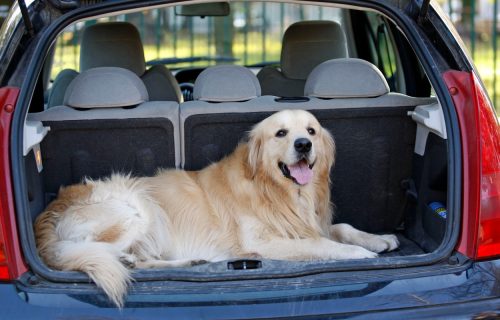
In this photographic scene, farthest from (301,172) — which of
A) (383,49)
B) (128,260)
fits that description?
(383,49)

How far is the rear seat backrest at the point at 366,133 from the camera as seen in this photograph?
3.82 meters

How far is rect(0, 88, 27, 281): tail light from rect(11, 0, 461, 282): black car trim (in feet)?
0.08

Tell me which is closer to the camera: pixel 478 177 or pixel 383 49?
pixel 478 177

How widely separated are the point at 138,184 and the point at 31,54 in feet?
3.38

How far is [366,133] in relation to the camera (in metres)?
3.85

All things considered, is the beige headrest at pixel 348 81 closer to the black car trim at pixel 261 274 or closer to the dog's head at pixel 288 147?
the dog's head at pixel 288 147

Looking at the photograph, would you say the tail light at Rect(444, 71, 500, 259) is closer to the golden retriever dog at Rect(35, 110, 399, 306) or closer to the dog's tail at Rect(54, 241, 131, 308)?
the golden retriever dog at Rect(35, 110, 399, 306)

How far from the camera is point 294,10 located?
476 inches

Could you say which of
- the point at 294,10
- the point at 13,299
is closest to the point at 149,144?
the point at 13,299

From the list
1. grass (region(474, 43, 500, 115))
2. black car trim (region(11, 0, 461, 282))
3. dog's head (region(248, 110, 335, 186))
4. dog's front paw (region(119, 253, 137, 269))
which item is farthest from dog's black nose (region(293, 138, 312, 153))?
grass (region(474, 43, 500, 115))

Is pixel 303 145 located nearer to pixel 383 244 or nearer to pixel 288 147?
pixel 288 147

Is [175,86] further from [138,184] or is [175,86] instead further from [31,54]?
[31,54]

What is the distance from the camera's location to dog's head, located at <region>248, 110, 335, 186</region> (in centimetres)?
366

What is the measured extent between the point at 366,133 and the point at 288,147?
0.47 m
